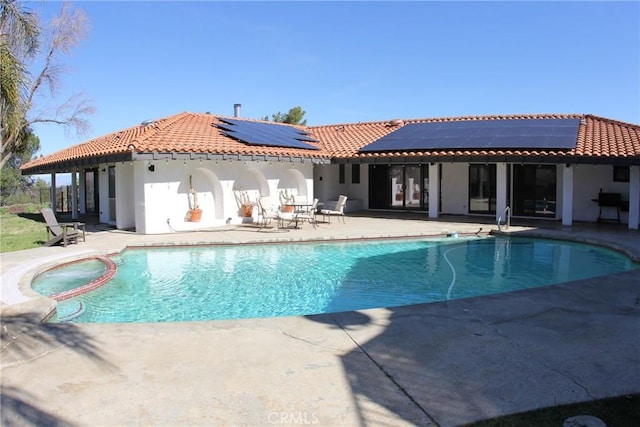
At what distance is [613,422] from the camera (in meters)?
3.71

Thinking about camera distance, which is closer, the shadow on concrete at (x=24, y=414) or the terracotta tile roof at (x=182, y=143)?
the shadow on concrete at (x=24, y=414)

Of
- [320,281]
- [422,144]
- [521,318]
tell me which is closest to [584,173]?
[422,144]

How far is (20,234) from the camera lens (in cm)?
1672

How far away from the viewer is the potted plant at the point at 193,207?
704 inches

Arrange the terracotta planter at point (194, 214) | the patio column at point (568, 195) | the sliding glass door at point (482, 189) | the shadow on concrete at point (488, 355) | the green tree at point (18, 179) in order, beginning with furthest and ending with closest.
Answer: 1. the green tree at point (18, 179)
2. the sliding glass door at point (482, 189)
3. the patio column at point (568, 195)
4. the terracotta planter at point (194, 214)
5. the shadow on concrete at point (488, 355)

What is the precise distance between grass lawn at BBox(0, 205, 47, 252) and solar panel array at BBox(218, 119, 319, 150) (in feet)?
26.7

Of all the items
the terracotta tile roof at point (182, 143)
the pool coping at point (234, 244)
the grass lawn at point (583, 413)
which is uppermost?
the terracotta tile roof at point (182, 143)

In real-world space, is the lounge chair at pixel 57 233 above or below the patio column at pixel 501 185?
below

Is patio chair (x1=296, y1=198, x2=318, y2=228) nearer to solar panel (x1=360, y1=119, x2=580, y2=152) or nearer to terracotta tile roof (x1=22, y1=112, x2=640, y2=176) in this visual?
terracotta tile roof (x1=22, y1=112, x2=640, y2=176)

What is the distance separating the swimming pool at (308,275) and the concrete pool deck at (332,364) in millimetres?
1987

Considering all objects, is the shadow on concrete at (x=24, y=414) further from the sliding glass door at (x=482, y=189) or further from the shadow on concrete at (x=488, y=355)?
the sliding glass door at (x=482, y=189)

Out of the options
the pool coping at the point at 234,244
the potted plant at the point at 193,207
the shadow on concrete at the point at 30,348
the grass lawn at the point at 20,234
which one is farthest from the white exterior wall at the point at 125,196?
the shadow on concrete at the point at 30,348

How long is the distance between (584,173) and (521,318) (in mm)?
16403

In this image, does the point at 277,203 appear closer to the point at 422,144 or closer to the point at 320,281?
the point at 422,144
